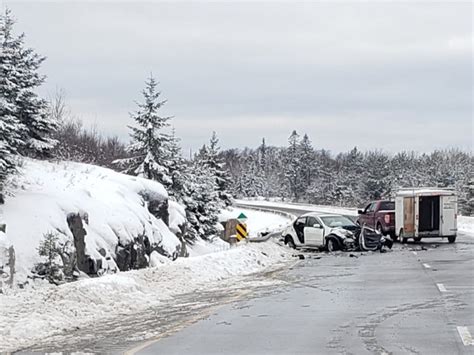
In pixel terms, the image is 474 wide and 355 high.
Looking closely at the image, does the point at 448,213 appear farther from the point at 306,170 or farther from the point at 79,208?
the point at 306,170

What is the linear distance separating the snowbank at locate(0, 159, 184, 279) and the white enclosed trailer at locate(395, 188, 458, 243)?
390 inches

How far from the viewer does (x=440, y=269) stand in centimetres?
1988

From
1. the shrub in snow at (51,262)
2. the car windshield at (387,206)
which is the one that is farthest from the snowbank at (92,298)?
the car windshield at (387,206)

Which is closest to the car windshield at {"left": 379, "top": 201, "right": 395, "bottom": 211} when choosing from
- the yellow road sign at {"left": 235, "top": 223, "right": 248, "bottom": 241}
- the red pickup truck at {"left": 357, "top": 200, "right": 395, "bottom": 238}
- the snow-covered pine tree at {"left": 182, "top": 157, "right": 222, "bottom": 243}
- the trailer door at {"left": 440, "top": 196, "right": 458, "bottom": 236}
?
the red pickup truck at {"left": 357, "top": 200, "right": 395, "bottom": 238}

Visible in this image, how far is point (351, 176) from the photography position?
132m

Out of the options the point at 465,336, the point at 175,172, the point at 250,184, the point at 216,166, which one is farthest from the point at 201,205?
the point at 250,184

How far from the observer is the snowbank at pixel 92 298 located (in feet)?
35.6

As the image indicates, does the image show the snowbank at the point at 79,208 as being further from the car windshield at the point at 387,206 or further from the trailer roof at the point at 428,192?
the car windshield at the point at 387,206

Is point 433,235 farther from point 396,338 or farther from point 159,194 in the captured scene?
point 396,338

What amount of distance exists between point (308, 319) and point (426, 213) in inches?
840

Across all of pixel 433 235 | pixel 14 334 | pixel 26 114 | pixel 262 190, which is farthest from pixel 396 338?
pixel 262 190

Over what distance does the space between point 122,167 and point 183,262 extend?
2519 cm

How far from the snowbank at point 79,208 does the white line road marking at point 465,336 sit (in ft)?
32.8

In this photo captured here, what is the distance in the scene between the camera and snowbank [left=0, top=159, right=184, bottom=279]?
708 inches
